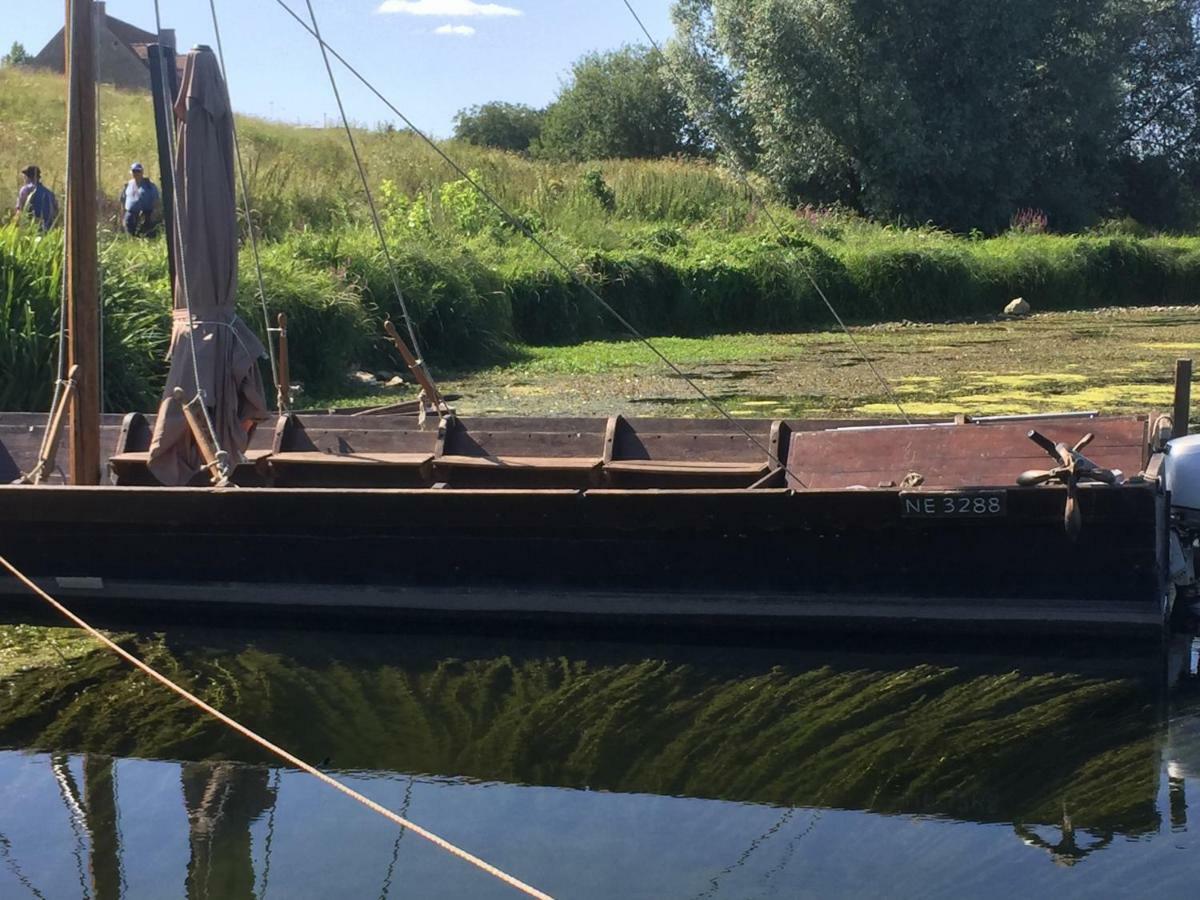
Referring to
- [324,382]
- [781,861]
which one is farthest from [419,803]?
[324,382]

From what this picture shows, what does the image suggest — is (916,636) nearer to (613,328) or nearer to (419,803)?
(419,803)

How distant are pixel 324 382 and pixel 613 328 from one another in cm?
783

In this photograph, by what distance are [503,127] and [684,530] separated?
6311 centimetres

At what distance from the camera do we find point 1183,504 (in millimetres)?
7520

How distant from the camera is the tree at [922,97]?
1451 inches

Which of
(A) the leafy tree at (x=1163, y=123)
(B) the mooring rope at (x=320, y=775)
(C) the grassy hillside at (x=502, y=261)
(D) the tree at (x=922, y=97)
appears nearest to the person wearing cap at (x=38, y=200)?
(C) the grassy hillside at (x=502, y=261)

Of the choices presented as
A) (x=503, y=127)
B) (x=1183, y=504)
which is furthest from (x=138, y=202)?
(x=503, y=127)

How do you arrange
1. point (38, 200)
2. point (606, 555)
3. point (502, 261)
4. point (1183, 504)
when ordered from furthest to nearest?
point (502, 261) < point (38, 200) < point (606, 555) < point (1183, 504)

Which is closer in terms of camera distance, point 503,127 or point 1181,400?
point 1181,400

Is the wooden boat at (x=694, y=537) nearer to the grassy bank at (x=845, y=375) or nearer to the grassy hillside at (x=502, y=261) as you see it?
the grassy hillside at (x=502, y=261)

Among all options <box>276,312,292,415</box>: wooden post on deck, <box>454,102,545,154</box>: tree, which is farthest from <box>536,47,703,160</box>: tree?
<box>276,312,292,415</box>: wooden post on deck

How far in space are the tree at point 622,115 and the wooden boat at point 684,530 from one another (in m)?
48.7

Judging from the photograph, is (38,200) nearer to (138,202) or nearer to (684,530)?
(138,202)

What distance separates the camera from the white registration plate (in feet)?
Answer: 23.1
